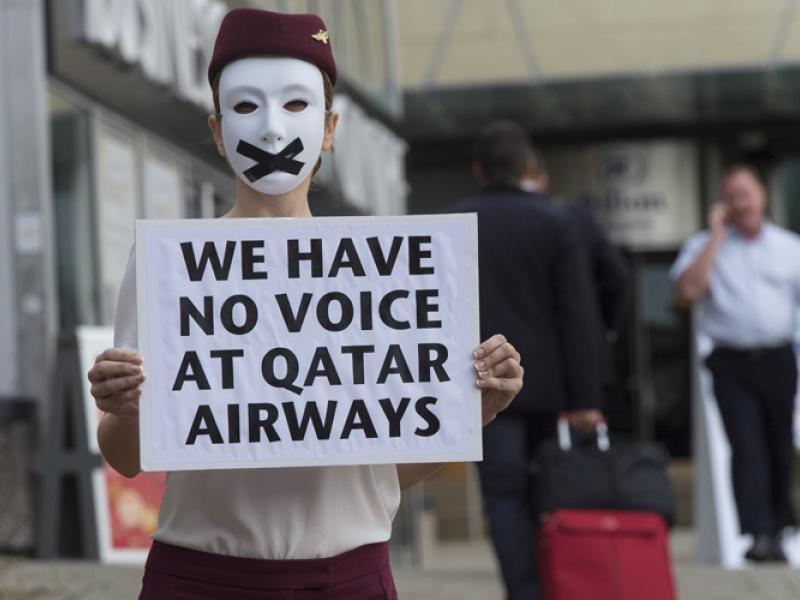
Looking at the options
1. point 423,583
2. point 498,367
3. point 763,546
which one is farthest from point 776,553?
point 498,367

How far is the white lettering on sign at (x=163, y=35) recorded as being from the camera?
856 centimetres

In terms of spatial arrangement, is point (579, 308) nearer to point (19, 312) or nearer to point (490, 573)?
point (490, 573)

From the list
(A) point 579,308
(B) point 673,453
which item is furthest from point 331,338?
(B) point 673,453

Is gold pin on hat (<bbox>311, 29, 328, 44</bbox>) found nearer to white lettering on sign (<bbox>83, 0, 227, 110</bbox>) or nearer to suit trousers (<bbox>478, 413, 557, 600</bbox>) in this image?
suit trousers (<bbox>478, 413, 557, 600</bbox>)

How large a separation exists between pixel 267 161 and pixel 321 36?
232mm

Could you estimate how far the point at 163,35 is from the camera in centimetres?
947

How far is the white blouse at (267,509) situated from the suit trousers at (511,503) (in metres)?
3.08

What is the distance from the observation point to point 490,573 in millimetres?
7531

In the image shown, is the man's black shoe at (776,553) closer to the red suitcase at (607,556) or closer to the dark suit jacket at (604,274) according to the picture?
the dark suit jacket at (604,274)

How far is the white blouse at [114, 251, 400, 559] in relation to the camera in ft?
8.09

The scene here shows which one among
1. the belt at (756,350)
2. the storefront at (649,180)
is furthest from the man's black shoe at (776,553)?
the storefront at (649,180)

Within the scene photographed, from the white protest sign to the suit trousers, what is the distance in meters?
3.09

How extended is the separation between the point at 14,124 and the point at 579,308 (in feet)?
12.2

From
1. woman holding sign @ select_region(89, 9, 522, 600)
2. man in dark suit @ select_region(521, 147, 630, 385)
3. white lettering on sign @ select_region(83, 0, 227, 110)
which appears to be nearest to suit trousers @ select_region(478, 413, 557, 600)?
man in dark suit @ select_region(521, 147, 630, 385)
